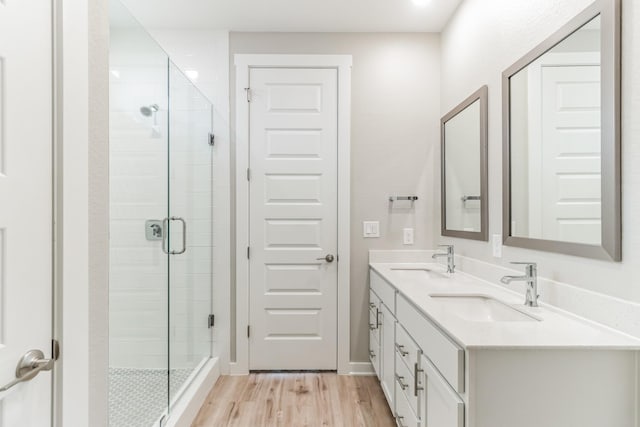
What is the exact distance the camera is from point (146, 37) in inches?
81.1

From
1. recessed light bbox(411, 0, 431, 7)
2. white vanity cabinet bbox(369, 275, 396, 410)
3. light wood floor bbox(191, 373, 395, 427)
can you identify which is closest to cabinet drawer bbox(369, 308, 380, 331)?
white vanity cabinet bbox(369, 275, 396, 410)

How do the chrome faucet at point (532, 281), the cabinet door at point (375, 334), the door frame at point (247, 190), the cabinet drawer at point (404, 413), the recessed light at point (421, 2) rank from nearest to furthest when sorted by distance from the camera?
the chrome faucet at point (532, 281)
the cabinet drawer at point (404, 413)
the recessed light at point (421, 2)
the cabinet door at point (375, 334)
the door frame at point (247, 190)

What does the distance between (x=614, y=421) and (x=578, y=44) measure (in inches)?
50.0

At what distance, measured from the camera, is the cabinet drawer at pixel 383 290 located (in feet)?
6.74

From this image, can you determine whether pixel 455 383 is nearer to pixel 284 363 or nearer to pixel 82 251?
pixel 82 251

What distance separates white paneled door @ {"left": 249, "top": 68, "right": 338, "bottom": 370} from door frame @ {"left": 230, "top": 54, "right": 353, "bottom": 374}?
4 cm

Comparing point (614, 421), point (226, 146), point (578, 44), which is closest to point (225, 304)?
point (226, 146)

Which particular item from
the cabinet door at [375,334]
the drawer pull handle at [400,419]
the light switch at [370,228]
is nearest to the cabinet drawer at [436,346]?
the drawer pull handle at [400,419]

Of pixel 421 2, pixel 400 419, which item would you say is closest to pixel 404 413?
pixel 400 419

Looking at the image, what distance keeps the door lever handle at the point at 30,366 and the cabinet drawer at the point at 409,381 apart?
1300 millimetres

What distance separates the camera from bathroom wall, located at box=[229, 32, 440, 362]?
2.88 metres

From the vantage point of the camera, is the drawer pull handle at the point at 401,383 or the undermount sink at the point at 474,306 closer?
the undermount sink at the point at 474,306

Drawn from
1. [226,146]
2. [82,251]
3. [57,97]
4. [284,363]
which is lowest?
[284,363]

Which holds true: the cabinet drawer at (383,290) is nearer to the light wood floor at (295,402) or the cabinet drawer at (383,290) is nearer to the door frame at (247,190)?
the door frame at (247,190)
